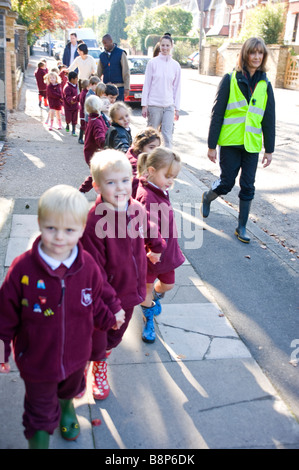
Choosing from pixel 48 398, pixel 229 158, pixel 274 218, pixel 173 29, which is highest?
pixel 173 29

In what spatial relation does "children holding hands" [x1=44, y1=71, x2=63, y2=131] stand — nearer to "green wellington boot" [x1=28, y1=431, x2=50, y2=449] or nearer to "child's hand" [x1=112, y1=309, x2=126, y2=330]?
"child's hand" [x1=112, y1=309, x2=126, y2=330]

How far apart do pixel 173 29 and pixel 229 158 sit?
198 feet

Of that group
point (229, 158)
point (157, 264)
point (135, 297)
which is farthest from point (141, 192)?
point (229, 158)

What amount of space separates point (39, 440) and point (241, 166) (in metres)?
3.86

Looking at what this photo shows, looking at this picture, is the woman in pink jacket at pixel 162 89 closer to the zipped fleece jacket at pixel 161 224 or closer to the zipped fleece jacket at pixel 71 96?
the zipped fleece jacket at pixel 71 96

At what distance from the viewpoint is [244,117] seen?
16.4ft

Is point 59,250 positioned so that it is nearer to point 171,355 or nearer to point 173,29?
point 171,355

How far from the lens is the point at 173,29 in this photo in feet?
196

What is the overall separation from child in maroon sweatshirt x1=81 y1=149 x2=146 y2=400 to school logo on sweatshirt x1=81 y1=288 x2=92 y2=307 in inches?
14.6

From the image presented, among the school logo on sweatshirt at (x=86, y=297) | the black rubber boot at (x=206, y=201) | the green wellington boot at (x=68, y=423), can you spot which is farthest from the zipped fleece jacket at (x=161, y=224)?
the black rubber boot at (x=206, y=201)

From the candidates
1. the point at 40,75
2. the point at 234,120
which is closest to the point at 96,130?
the point at 234,120

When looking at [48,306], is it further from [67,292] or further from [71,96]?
[71,96]

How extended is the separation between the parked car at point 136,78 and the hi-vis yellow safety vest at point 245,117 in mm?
10770

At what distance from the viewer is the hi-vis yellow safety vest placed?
16.1ft
